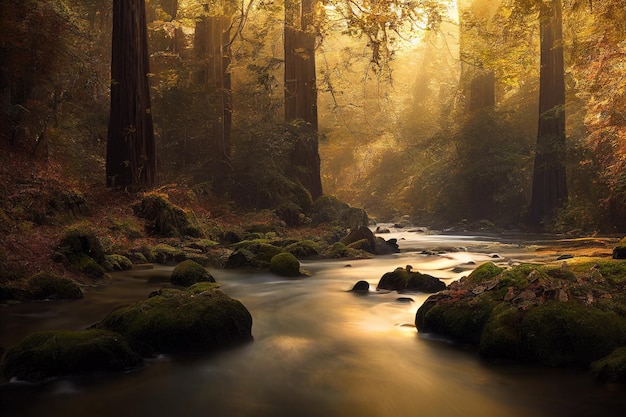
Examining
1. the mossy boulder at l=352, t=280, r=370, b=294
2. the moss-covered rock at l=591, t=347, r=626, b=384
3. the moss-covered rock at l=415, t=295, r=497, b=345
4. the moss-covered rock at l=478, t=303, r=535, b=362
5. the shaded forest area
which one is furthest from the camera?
the shaded forest area

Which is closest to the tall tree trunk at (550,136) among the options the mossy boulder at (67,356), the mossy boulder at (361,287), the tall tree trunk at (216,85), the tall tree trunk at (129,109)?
the tall tree trunk at (216,85)

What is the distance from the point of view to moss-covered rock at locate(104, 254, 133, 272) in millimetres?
10719

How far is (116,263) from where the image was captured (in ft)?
36.3

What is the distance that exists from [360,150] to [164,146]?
1039 inches

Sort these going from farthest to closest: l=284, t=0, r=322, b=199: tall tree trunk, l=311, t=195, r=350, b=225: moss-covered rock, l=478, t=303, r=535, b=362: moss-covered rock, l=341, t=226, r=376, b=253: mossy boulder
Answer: l=284, t=0, r=322, b=199: tall tree trunk
l=311, t=195, r=350, b=225: moss-covered rock
l=341, t=226, r=376, b=253: mossy boulder
l=478, t=303, r=535, b=362: moss-covered rock

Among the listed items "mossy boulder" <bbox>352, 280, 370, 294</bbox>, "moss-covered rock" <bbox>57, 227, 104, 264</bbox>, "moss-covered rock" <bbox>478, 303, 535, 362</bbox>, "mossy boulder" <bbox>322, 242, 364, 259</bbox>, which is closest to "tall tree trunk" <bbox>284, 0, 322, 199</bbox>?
"mossy boulder" <bbox>322, 242, 364, 259</bbox>

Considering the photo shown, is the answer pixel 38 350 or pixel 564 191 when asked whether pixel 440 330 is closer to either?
pixel 38 350

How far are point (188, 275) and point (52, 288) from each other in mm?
2065

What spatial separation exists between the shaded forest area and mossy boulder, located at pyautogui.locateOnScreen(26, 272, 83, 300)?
6.20ft

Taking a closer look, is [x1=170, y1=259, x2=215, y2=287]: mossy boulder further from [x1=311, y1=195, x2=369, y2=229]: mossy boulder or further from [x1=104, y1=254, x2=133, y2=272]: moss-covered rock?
[x1=311, y1=195, x2=369, y2=229]: mossy boulder

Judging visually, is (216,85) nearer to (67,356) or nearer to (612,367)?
(67,356)

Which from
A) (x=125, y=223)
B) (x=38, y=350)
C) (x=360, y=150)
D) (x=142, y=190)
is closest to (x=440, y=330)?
(x=38, y=350)

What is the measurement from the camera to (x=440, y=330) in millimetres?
6605

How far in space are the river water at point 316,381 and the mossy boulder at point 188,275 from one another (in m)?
1.30
